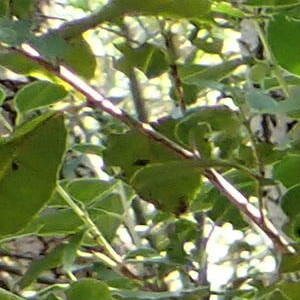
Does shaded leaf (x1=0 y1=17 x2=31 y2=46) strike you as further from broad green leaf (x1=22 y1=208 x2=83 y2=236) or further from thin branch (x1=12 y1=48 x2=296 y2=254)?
broad green leaf (x1=22 y1=208 x2=83 y2=236)

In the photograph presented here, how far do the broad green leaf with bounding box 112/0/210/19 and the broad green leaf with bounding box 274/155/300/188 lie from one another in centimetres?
14

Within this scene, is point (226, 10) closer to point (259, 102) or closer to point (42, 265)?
point (259, 102)

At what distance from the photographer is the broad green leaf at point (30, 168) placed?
1.81ft

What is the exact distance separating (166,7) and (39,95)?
17 centimetres

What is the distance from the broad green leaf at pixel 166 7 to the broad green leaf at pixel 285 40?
0.15ft

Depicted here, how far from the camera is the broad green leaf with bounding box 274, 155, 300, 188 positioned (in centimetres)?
64

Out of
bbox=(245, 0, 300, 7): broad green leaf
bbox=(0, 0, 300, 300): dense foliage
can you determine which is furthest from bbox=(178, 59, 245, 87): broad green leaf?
bbox=(245, 0, 300, 7): broad green leaf

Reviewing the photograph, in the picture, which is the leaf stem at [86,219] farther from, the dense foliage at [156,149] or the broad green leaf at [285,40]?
the broad green leaf at [285,40]

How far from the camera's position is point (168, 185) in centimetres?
66

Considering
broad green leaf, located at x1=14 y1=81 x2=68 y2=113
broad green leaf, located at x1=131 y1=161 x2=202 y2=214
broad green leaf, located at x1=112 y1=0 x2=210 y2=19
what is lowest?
broad green leaf, located at x1=131 y1=161 x2=202 y2=214

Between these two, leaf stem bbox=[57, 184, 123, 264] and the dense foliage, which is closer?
the dense foliage

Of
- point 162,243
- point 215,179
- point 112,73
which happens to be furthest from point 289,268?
point 112,73

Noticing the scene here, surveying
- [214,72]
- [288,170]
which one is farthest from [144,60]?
[288,170]

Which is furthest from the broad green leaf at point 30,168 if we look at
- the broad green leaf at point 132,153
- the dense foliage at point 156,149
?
the broad green leaf at point 132,153
